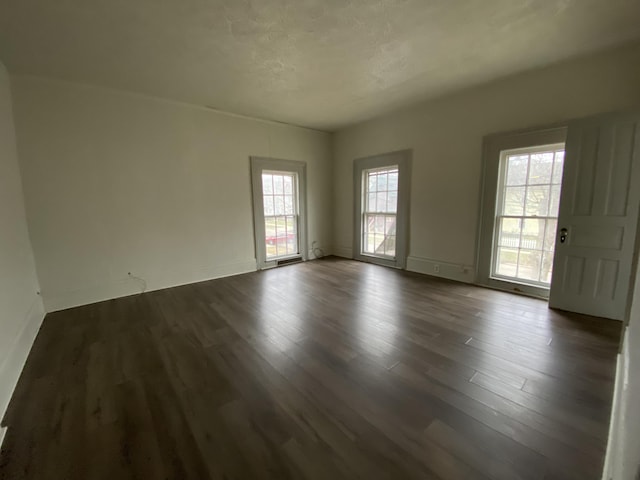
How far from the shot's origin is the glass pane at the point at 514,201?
349 cm

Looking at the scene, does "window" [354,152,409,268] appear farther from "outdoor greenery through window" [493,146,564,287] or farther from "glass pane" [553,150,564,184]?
"glass pane" [553,150,564,184]

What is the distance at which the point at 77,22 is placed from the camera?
2127mm

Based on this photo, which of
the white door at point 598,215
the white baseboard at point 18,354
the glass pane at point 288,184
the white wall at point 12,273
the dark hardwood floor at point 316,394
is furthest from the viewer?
the glass pane at point 288,184

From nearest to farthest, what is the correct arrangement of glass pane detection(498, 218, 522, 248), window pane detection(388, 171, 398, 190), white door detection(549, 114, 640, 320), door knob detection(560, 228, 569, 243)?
white door detection(549, 114, 640, 320) → door knob detection(560, 228, 569, 243) → glass pane detection(498, 218, 522, 248) → window pane detection(388, 171, 398, 190)

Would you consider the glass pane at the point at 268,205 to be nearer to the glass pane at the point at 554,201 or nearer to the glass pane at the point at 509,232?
the glass pane at the point at 509,232

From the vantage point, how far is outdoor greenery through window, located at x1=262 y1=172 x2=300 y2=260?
5066mm

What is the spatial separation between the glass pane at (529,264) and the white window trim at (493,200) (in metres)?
0.09

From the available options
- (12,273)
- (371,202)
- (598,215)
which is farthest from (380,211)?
(12,273)

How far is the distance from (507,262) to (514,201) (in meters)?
0.82

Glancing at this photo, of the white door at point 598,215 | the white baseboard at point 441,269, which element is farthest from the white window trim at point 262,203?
Answer: the white door at point 598,215

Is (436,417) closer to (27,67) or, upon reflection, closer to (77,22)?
(77,22)

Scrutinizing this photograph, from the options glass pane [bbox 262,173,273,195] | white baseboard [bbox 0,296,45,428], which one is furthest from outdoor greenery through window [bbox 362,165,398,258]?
white baseboard [bbox 0,296,45,428]

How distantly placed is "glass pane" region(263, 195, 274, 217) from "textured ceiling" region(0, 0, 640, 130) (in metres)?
1.87

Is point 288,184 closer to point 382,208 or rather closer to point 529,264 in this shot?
point 382,208
